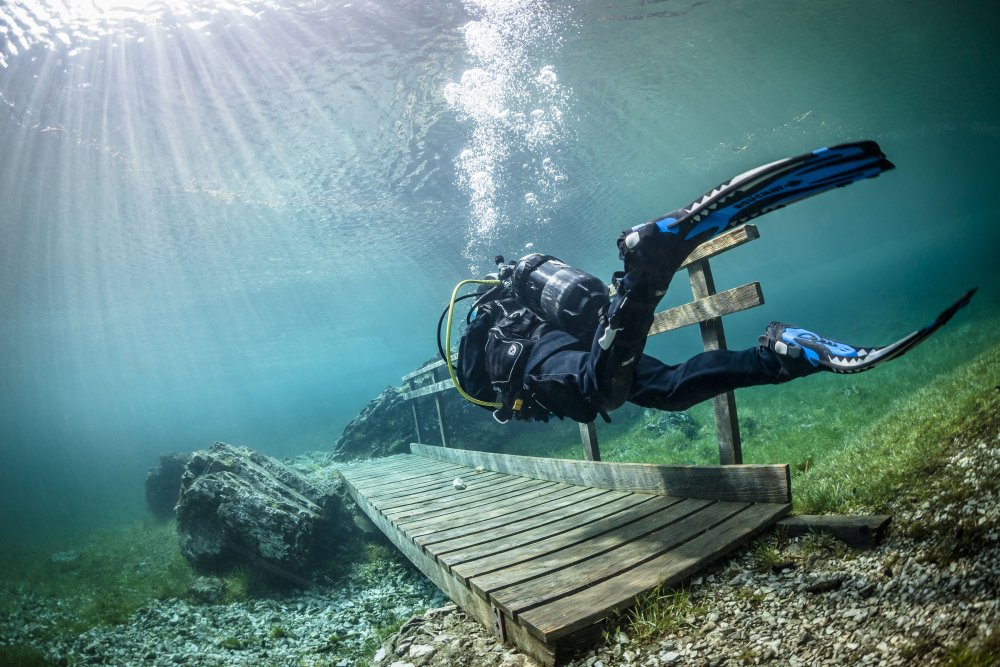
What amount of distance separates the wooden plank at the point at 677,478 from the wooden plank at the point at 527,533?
205 millimetres

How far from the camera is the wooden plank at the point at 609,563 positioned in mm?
2592

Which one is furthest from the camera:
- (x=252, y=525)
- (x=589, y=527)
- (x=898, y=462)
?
(x=252, y=525)

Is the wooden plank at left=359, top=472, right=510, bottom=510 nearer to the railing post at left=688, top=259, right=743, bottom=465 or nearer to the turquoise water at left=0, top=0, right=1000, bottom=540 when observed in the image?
the railing post at left=688, top=259, right=743, bottom=465

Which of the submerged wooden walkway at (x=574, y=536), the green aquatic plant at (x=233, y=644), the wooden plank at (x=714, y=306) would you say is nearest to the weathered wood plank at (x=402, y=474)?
the submerged wooden walkway at (x=574, y=536)

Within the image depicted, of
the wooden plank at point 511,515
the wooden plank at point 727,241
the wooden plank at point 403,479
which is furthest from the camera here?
the wooden plank at point 403,479

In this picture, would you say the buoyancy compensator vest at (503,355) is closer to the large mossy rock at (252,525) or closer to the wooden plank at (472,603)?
the wooden plank at (472,603)

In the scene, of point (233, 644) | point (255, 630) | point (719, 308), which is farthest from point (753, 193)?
point (255, 630)

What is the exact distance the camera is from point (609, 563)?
292cm

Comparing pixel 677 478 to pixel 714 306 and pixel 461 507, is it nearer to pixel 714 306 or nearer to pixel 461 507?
pixel 714 306

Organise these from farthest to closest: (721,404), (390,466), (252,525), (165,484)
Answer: (165,484), (390,466), (252,525), (721,404)

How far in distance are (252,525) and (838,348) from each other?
773 centimetres

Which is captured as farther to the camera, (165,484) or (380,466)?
(165,484)

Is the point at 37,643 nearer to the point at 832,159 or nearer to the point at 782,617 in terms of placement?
the point at 782,617

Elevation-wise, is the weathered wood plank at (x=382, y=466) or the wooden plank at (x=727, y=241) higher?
the wooden plank at (x=727, y=241)
